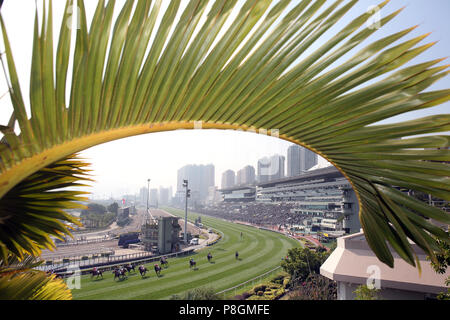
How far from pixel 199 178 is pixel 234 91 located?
94997 mm

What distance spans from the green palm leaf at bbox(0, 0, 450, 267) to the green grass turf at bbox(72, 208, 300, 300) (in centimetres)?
1386

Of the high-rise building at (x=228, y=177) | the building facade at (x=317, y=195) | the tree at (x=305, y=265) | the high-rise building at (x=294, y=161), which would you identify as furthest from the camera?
the high-rise building at (x=228, y=177)

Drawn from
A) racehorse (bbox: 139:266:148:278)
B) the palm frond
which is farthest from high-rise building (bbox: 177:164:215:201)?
the palm frond

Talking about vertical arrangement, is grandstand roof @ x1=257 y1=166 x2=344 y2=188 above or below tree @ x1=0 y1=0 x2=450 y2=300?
below

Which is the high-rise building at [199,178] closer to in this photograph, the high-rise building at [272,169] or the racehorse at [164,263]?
the high-rise building at [272,169]

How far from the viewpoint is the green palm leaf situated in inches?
19.7

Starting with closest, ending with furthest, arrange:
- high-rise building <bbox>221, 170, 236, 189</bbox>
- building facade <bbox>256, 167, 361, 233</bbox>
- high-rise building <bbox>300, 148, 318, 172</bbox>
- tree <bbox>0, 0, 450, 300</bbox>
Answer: tree <bbox>0, 0, 450, 300</bbox>
building facade <bbox>256, 167, 361, 233</bbox>
high-rise building <bbox>300, 148, 318, 172</bbox>
high-rise building <bbox>221, 170, 236, 189</bbox>

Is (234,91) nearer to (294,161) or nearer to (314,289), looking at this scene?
(314,289)

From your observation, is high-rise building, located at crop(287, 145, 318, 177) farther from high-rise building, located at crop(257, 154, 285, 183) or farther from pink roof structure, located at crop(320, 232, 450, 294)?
pink roof structure, located at crop(320, 232, 450, 294)

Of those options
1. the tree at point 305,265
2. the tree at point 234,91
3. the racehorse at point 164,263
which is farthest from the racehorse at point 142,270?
the tree at point 234,91

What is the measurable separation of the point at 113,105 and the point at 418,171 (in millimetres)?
869

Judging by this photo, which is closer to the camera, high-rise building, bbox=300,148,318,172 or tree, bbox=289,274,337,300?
tree, bbox=289,274,337,300

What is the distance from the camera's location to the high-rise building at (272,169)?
4969 cm

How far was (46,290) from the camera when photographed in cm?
96
